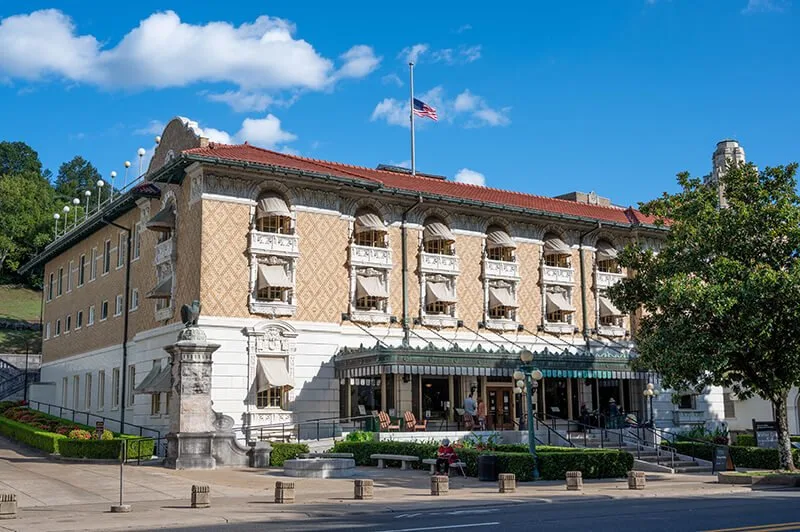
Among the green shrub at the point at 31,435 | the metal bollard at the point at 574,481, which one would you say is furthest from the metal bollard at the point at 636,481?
the green shrub at the point at 31,435

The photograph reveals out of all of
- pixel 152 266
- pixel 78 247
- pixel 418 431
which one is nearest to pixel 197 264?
pixel 152 266

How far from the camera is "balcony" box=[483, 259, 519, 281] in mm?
42188

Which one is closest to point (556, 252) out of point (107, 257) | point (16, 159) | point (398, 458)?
point (398, 458)

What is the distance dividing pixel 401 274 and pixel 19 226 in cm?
7044

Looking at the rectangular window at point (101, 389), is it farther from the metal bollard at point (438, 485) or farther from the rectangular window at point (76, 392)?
the metal bollard at point (438, 485)

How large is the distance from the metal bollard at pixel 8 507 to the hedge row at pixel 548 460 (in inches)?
557

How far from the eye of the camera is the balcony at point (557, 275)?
144 ft

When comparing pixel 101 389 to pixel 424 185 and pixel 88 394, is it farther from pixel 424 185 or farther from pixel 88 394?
pixel 424 185

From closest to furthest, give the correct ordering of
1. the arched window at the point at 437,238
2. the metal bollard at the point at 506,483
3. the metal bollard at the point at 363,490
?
the metal bollard at the point at 363,490, the metal bollard at the point at 506,483, the arched window at the point at 437,238

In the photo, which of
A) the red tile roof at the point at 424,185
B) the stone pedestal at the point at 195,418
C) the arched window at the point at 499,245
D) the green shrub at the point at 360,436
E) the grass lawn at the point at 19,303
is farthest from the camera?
the grass lawn at the point at 19,303

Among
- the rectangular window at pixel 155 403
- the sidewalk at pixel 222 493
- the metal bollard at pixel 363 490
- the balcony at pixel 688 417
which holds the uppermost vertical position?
the rectangular window at pixel 155 403

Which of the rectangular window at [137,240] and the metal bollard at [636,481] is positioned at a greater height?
the rectangular window at [137,240]

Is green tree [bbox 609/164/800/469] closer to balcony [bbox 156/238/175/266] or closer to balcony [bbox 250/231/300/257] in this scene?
balcony [bbox 250/231/300/257]

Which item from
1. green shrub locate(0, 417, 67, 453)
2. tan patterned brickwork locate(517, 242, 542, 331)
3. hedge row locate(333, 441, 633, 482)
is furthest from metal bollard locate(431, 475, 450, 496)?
tan patterned brickwork locate(517, 242, 542, 331)
